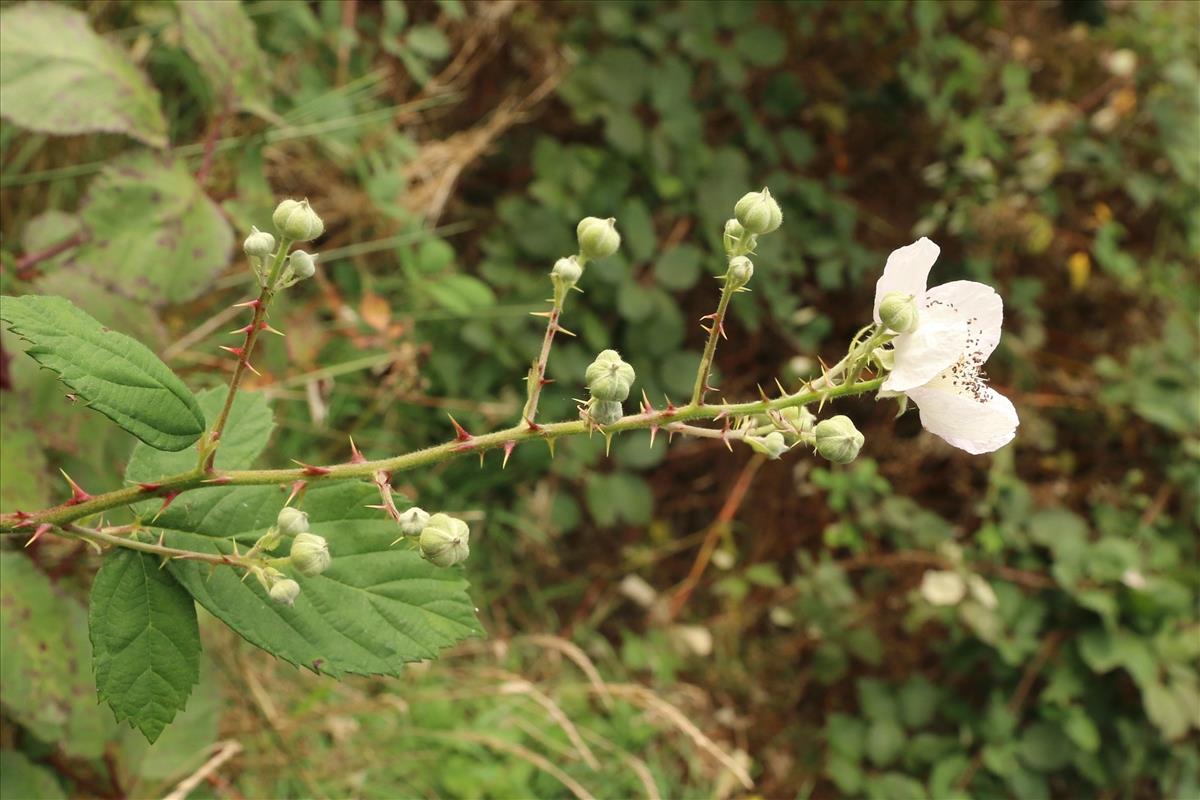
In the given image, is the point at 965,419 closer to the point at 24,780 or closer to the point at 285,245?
the point at 285,245

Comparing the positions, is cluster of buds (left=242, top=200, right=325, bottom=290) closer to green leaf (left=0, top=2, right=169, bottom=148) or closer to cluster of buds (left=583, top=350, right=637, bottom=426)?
cluster of buds (left=583, top=350, right=637, bottom=426)

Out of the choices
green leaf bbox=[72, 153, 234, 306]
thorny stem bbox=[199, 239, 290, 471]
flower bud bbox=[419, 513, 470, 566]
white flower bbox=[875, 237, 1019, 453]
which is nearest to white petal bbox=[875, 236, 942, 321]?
white flower bbox=[875, 237, 1019, 453]

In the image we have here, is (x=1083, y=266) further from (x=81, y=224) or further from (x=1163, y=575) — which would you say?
(x=81, y=224)

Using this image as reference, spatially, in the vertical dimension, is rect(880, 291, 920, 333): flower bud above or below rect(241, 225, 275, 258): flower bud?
below

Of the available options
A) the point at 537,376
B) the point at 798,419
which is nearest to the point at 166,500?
the point at 537,376

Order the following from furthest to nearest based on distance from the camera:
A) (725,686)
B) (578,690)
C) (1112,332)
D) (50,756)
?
(1112,332) → (725,686) → (578,690) → (50,756)

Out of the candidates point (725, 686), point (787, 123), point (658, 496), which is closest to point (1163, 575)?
point (725, 686)

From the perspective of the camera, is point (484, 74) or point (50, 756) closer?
point (50, 756)
